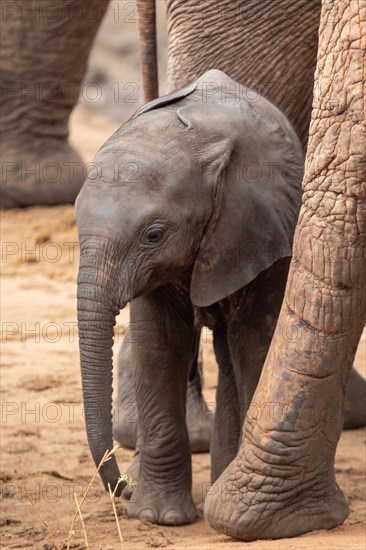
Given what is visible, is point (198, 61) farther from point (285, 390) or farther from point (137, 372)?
point (285, 390)

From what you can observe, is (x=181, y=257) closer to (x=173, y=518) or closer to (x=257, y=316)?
(x=257, y=316)

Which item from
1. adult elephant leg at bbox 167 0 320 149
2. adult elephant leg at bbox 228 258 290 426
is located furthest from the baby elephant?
adult elephant leg at bbox 167 0 320 149

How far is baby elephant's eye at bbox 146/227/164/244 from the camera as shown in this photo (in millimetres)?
3727

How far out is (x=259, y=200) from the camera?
12.9 feet

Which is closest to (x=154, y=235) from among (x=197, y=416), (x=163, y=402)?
(x=163, y=402)

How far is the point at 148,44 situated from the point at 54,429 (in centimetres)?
131

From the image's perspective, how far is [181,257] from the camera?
3828 mm

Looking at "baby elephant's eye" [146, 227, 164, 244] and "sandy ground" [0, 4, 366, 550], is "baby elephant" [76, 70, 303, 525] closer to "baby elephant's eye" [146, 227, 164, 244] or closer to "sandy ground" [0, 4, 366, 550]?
"baby elephant's eye" [146, 227, 164, 244]

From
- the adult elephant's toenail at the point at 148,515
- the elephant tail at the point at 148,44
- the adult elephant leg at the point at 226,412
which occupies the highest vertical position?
the elephant tail at the point at 148,44

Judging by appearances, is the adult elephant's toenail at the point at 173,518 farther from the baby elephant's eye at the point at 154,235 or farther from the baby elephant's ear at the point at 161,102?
the baby elephant's ear at the point at 161,102

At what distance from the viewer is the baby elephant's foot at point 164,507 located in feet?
14.0

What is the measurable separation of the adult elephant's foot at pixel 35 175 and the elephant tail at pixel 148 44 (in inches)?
128

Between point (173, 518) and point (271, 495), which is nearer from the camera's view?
point (271, 495)

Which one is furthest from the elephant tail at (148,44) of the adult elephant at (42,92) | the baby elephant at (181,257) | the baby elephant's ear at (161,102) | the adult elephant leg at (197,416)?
the adult elephant leg at (197,416)
